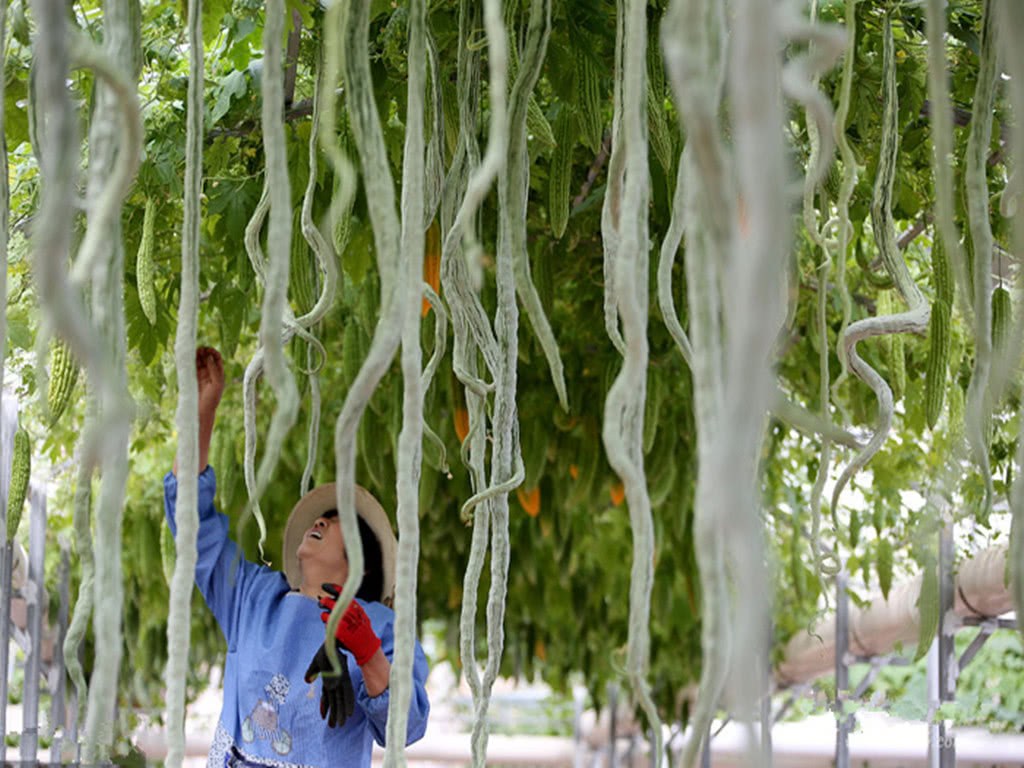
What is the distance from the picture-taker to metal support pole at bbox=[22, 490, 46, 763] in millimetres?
4297

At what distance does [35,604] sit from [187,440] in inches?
160

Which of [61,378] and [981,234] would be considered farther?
[61,378]

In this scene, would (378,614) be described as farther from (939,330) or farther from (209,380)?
(939,330)

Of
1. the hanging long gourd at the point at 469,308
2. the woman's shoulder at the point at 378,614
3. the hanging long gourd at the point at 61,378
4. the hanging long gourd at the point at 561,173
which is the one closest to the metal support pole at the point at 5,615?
the woman's shoulder at the point at 378,614

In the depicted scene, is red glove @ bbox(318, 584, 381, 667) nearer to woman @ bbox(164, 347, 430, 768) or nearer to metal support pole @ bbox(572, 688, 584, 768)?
woman @ bbox(164, 347, 430, 768)

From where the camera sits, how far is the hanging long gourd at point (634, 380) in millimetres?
699

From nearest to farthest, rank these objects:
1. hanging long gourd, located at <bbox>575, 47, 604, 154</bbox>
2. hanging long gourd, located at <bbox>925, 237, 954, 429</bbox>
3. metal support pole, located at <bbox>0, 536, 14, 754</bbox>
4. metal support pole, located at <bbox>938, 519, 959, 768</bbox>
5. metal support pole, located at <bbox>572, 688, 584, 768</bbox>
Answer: hanging long gourd, located at <bbox>925, 237, 954, 429</bbox>, hanging long gourd, located at <bbox>575, 47, 604, 154</bbox>, metal support pole, located at <bbox>0, 536, 14, 754</bbox>, metal support pole, located at <bbox>938, 519, 959, 768</bbox>, metal support pole, located at <bbox>572, 688, 584, 768</bbox>

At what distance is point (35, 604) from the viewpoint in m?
4.58

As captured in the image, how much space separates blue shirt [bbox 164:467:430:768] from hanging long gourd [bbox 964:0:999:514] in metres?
1.41

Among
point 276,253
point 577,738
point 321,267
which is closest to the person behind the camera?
point 276,253

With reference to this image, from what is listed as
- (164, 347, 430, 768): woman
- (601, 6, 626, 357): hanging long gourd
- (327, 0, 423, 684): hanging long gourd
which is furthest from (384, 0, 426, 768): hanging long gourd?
(164, 347, 430, 768): woman

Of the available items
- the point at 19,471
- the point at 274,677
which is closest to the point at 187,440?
the point at 274,677

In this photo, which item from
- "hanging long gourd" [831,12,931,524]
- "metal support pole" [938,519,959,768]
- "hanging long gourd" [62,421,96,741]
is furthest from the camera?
"metal support pole" [938,519,959,768]

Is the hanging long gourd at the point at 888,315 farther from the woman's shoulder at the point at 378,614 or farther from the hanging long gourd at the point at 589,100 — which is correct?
the woman's shoulder at the point at 378,614
